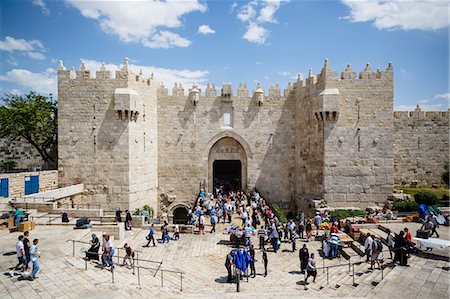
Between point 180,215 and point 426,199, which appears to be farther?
point 180,215

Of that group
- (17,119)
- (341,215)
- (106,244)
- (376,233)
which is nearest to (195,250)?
(106,244)

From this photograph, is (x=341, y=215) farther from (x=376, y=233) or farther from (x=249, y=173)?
(x=249, y=173)

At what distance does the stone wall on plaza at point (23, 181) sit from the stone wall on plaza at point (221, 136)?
7.72 metres

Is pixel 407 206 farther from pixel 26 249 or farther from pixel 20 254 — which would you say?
pixel 20 254

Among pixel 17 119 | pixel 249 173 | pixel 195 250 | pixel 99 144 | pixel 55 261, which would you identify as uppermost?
pixel 17 119

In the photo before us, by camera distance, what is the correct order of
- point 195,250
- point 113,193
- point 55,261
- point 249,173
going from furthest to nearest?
point 249,173
point 113,193
point 195,250
point 55,261

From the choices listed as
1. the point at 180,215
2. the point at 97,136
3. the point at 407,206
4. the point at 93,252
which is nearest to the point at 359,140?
the point at 407,206

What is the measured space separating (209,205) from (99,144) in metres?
8.64

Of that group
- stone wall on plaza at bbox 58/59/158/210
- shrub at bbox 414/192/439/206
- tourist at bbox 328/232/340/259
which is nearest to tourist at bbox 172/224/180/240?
stone wall on plaza at bbox 58/59/158/210

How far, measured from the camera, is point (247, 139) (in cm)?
2512

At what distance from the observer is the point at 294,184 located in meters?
24.9

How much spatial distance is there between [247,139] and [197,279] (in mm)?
15264

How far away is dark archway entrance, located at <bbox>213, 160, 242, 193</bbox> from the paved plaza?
14.8 meters

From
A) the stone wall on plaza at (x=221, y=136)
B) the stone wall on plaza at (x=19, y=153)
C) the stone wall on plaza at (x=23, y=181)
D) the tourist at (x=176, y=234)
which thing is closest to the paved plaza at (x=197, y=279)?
the tourist at (x=176, y=234)
